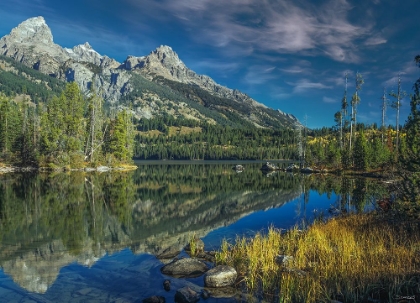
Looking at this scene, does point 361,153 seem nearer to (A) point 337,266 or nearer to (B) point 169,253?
(B) point 169,253

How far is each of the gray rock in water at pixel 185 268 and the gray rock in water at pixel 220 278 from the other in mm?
1311

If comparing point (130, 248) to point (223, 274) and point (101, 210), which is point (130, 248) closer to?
point (223, 274)

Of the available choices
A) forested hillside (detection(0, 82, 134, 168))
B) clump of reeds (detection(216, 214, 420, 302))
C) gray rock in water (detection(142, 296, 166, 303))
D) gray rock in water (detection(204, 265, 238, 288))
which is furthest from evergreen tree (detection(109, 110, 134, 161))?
gray rock in water (detection(142, 296, 166, 303))

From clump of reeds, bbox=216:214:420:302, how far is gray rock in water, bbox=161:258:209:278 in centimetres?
115

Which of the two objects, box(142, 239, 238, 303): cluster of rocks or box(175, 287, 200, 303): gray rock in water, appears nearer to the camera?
box(175, 287, 200, 303): gray rock in water

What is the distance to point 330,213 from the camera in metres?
27.6

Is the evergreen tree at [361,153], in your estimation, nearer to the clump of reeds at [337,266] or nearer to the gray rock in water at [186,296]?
the clump of reeds at [337,266]

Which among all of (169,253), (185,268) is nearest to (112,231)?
(169,253)

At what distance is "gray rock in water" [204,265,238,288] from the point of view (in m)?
12.3

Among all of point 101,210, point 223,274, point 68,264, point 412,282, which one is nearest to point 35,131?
point 101,210

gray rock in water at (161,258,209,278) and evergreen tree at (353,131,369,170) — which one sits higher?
evergreen tree at (353,131,369,170)

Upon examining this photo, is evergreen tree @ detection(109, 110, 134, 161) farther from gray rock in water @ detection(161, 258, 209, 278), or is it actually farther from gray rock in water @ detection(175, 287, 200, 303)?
gray rock in water @ detection(175, 287, 200, 303)

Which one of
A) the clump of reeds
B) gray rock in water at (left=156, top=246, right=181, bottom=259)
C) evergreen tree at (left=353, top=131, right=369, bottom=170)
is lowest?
gray rock in water at (left=156, top=246, right=181, bottom=259)

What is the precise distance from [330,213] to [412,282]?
18.4m
